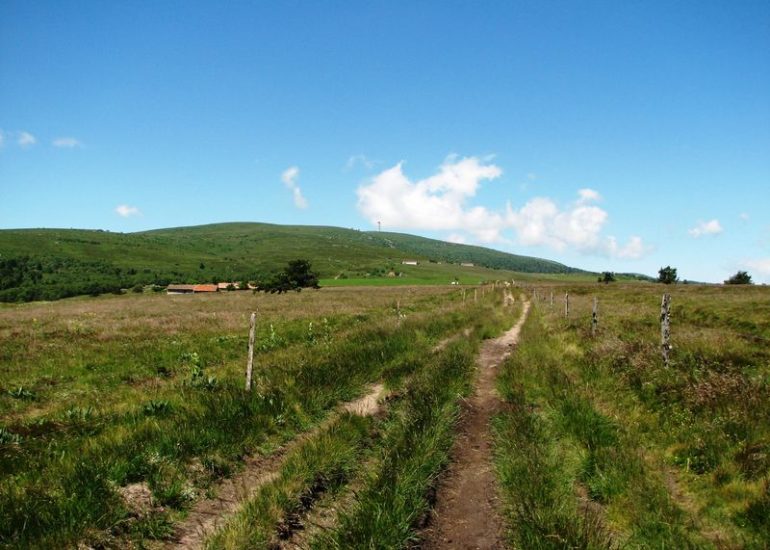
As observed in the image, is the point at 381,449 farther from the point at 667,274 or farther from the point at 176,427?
the point at 667,274

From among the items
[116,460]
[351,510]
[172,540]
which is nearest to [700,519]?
[351,510]

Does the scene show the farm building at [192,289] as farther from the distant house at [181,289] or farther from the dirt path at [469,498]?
the dirt path at [469,498]

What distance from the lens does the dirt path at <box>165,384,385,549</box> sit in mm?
5305

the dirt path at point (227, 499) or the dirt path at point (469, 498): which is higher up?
the dirt path at point (469, 498)

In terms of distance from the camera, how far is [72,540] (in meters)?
4.87

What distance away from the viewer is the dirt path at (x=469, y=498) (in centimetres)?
529

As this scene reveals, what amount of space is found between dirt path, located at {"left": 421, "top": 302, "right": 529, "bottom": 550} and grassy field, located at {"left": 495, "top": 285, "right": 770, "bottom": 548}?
26 centimetres

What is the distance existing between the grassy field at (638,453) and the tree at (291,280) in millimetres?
86166

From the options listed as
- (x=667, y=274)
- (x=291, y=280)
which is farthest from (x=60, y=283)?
(x=667, y=274)

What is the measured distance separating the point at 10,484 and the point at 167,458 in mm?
1833

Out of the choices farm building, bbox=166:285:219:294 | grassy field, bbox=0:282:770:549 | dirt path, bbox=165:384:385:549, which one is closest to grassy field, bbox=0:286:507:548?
grassy field, bbox=0:282:770:549

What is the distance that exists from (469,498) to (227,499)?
3231 millimetres

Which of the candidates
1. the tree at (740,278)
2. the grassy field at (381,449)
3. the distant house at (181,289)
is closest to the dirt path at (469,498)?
the grassy field at (381,449)

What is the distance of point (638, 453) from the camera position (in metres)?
7.23
